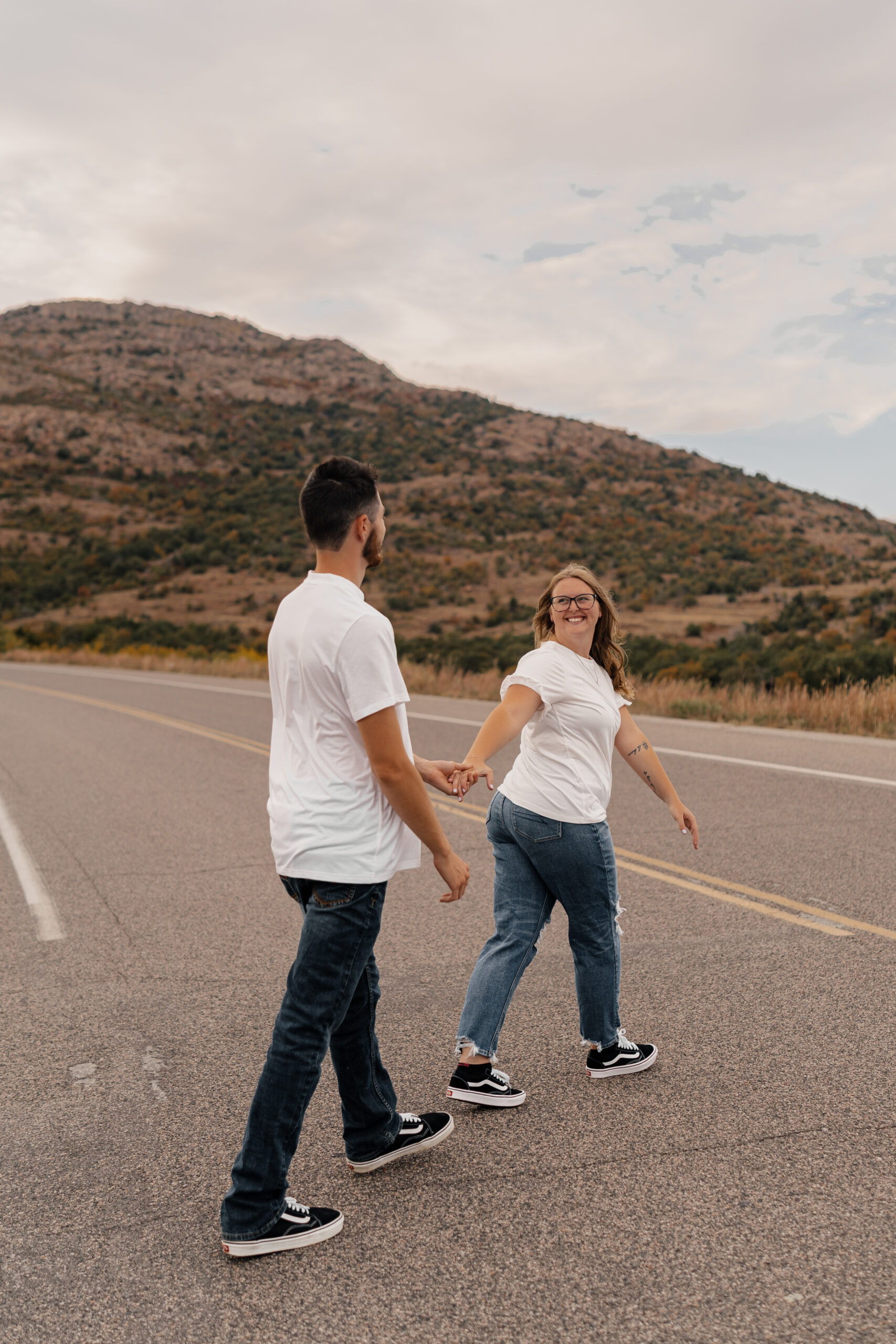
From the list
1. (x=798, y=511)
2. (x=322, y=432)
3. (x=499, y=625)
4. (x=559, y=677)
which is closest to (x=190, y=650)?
(x=499, y=625)

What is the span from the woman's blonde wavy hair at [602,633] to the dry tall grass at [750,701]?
32.7 feet

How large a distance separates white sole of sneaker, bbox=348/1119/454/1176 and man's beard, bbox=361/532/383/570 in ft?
5.97

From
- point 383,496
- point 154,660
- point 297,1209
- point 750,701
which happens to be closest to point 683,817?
point 297,1209

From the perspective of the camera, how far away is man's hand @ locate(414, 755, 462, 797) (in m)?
3.39

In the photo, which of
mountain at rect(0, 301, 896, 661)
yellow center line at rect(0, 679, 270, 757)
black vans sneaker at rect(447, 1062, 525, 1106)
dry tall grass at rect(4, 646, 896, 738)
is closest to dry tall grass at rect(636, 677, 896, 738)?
dry tall grass at rect(4, 646, 896, 738)

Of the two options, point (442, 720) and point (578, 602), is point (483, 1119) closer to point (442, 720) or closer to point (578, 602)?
point (578, 602)

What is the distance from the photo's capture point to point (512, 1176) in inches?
130

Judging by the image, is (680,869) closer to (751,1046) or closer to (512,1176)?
(751,1046)

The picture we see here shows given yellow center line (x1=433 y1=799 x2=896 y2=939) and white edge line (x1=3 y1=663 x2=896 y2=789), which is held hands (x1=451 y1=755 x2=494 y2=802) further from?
white edge line (x1=3 y1=663 x2=896 y2=789)

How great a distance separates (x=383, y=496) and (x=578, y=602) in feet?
196

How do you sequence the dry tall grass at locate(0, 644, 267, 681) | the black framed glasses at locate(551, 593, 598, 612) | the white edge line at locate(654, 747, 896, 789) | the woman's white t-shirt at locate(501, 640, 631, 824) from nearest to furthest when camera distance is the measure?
the woman's white t-shirt at locate(501, 640, 631, 824), the black framed glasses at locate(551, 593, 598, 612), the white edge line at locate(654, 747, 896, 789), the dry tall grass at locate(0, 644, 267, 681)

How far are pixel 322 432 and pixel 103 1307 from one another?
3538 inches

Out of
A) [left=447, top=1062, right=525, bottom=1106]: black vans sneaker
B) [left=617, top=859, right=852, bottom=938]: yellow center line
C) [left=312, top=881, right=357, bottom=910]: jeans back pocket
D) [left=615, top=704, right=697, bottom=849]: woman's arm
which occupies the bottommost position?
[left=447, top=1062, right=525, bottom=1106]: black vans sneaker

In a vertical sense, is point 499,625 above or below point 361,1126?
above
